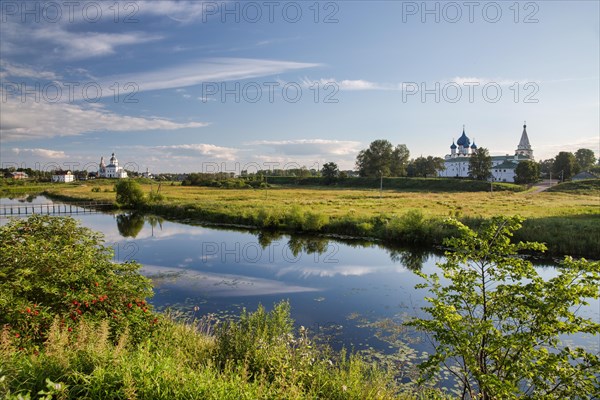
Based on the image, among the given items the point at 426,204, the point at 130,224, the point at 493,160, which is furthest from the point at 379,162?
the point at 130,224

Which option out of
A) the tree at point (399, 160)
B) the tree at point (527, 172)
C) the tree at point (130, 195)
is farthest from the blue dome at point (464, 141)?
the tree at point (130, 195)

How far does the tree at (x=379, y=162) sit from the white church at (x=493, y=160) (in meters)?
17.7

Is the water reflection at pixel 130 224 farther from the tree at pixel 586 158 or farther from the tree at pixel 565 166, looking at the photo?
the tree at pixel 586 158

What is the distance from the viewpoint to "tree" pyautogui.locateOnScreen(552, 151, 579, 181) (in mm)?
104812

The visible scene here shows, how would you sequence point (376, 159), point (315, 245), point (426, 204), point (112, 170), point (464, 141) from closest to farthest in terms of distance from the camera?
1. point (315, 245)
2. point (426, 204)
3. point (376, 159)
4. point (464, 141)
5. point (112, 170)

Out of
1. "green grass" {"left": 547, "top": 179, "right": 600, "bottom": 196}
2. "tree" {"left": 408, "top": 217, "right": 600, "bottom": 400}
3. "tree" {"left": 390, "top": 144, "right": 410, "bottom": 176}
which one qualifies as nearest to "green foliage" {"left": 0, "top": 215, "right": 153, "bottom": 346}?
"tree" {"left": 408, "top": 217, "right": 600, "bottom": 400}

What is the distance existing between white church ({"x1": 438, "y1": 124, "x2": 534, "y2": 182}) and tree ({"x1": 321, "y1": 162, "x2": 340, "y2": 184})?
115 ft

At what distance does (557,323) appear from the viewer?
4578 millimetres

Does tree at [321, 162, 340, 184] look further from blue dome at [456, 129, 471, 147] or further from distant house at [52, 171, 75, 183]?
distant house at [52, 171, 75, 183]

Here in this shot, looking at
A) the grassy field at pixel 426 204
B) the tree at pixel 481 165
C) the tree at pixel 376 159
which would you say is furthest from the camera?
the tree at pixel 376 159

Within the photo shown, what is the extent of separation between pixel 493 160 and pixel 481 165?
37.6m

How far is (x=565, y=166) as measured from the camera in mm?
105875

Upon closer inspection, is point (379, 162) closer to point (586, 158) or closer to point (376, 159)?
point (376, 159)

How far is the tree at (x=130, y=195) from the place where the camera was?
196 feet
